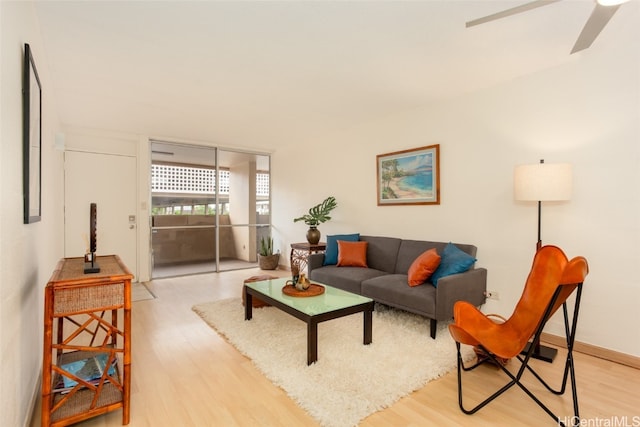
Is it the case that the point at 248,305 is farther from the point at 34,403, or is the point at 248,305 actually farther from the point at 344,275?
the point at 34,403

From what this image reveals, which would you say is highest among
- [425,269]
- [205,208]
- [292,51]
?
[292,51]

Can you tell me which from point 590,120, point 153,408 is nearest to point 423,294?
point 590,120

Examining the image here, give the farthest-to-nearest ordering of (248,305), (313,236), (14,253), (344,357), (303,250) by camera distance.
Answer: (303,250)
(313,236)
(248,305)
(344,357)
(14,253)

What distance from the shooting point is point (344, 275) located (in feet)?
12.1

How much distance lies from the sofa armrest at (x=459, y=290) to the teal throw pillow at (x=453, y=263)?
7 centimetres

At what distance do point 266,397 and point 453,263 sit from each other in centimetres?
202

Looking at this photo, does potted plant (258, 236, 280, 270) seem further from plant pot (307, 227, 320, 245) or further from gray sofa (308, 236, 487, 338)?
gray sofa (308, 236, 487, 338)

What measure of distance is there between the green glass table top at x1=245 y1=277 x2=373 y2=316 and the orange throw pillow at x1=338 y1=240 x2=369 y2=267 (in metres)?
0.95

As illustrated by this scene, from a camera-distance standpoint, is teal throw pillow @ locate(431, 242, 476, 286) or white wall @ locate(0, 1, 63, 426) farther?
teal throw pillow @ locate(431, 242, 476, 286)

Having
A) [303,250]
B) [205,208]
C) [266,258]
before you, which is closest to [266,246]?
[266,258]

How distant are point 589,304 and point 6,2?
4.17 meters

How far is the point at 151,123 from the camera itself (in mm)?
4578

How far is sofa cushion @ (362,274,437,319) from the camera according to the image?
9.23ft

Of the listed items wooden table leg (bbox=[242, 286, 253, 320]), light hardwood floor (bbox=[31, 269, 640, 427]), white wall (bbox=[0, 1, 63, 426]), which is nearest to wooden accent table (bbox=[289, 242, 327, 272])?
wooden table leg (bbox=[242, 286, 253, 320])
